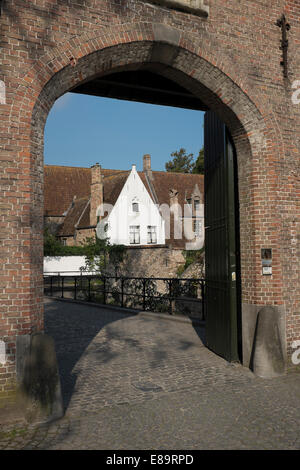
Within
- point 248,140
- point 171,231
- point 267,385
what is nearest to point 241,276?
point 267,385

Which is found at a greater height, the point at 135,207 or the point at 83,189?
the point at 83,189

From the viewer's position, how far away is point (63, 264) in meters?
29.0

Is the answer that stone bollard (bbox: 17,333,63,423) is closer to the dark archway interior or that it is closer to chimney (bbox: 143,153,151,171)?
the dark archway interior

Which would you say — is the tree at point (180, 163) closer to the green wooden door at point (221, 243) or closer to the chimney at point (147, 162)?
the chimney at point (147, 162)

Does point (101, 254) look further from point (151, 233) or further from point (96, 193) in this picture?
point (96, 193)

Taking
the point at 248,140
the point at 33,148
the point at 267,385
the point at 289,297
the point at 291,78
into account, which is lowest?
the point at 267,385

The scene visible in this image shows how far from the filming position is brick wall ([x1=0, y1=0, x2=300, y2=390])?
14.9 ft

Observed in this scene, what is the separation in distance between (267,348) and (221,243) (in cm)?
183

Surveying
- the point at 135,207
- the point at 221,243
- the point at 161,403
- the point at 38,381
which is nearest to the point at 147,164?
the point at 135,207

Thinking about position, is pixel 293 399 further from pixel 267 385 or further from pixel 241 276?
pixel 241 276

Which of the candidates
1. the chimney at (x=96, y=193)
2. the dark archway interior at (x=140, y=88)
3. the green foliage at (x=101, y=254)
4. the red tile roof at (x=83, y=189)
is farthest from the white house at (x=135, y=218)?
the dark archway interior at (x=140, y=88)

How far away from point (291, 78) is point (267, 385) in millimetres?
4741
